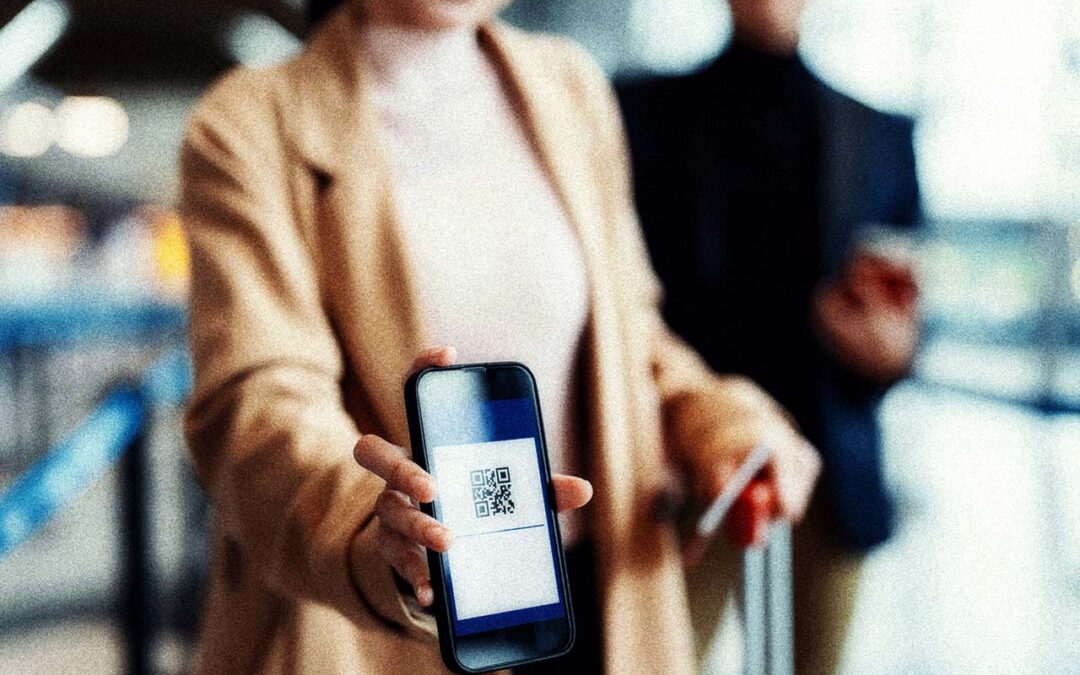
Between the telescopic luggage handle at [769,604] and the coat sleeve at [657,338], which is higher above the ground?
the coat sleeve at [657,338]

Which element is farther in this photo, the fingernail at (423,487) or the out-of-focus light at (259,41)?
the out-of-focus light at (259,41)

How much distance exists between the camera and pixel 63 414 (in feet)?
2.87

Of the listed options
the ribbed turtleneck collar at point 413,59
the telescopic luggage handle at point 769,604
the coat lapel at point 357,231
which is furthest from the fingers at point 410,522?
the telescopic luggage handle at point 769,604

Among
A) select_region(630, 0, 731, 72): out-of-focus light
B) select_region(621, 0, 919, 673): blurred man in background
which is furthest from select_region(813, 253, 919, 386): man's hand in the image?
select_region(630, 0, 731, 72): out-of-focus light

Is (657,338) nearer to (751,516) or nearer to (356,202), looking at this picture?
(751,516)

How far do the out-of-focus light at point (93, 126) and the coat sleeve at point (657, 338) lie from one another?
379mm

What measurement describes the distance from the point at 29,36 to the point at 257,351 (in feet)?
0.96

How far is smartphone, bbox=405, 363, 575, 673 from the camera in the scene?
2.42ft

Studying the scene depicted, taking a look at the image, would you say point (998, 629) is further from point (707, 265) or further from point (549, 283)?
point (549, 283)

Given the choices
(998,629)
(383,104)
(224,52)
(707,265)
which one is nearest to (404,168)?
(383,104)

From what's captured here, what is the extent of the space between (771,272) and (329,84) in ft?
1.47

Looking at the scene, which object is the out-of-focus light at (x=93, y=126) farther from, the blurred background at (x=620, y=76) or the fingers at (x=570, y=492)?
the fingers at (x=570, y=492)

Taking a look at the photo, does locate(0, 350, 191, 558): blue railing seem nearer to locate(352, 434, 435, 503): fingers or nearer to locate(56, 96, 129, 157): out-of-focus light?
locate(56, 96, 129, 157): out-of-focus light

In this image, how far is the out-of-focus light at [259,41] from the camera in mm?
919
